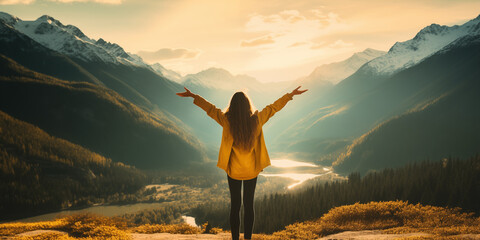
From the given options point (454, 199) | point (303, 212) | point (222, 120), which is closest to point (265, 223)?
point (303, 212)

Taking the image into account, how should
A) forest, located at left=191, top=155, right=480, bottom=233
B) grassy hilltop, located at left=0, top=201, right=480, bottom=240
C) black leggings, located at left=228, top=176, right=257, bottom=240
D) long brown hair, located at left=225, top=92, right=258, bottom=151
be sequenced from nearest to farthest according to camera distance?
long brown hair, located at left=225, top=92, right=258, bottom=151, black leggings, located at left=228, top=176, right=257, bottom=240, grassy hilltop, located at left=0, top=201, right=480, bottom=240, forest, located at left=191, top=155, right=480, bottom=233

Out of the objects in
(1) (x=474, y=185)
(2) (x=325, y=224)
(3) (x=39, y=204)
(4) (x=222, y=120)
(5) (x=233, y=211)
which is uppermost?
(4) (x=222, y=120)

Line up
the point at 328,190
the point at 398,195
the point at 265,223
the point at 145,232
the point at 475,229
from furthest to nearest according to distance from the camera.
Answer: the point at 328,190 → the point at 265,223 → the point at 398,195 → the point at 145,232 → the point at 475,229

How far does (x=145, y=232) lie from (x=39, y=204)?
227358 millimetres

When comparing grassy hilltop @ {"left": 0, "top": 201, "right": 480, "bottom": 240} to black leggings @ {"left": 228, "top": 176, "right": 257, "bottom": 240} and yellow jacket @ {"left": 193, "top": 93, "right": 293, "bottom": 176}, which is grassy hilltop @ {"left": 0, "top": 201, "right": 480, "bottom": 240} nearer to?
black leggings @ {"left": 228, "top": 176, "right": 257, "bottom": 240}

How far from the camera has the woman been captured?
1113cm

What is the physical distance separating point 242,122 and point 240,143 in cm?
85

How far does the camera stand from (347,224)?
22.5 meters

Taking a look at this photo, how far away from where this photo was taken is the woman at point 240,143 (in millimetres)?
11133

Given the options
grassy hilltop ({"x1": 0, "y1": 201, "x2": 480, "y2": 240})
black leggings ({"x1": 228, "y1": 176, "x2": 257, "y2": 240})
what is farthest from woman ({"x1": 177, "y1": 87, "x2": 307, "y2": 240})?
grassy hilltop ({"x1": 0, "y1": 201, "x2": 480, "y2": 240})

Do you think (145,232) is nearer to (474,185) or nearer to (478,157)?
(474,185)

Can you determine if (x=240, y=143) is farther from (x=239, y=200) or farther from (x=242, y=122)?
(x=239, y=200)

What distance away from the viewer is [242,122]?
36.3ft

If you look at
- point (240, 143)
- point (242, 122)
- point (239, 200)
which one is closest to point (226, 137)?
point (240, 143)
